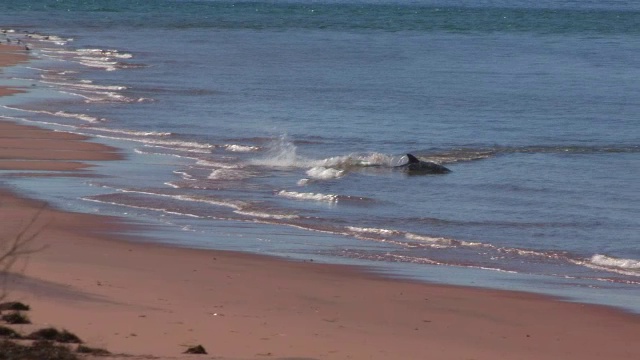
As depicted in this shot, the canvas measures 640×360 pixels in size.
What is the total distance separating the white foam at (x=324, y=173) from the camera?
1917 centimetres

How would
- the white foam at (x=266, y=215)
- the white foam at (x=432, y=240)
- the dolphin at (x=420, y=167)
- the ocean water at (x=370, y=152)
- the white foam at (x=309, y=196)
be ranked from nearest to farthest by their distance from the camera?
the ocean water at (x=370, y=152) < the white foam at (x=432, y=240) < the white foam at (x=266, y=215) < the white foam at (x=309, y=196) < the dolphin at (x=420, y=167)

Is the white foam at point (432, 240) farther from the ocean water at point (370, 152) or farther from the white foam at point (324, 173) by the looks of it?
the white foam at point (324, 173)

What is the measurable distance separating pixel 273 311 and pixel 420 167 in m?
10.3

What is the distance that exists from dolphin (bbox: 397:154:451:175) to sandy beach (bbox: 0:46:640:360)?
749 centimetres

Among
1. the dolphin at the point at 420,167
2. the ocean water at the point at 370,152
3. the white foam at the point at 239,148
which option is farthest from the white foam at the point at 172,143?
the dolphin at the point at 420,167

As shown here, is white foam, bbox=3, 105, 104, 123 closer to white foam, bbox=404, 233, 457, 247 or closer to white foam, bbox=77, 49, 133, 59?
white foam, bbox=404, 233, 457, 247

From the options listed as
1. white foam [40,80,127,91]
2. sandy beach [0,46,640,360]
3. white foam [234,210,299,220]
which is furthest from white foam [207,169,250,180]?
white foam [40,80,127,91]

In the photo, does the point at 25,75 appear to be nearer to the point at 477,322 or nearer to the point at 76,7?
the point at 477,322

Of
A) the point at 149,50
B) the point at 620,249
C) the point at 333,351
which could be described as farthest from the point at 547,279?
the point at 149,50

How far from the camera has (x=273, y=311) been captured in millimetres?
9883

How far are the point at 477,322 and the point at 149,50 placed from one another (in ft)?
140

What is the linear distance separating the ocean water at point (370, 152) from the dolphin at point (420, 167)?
0.35 metres

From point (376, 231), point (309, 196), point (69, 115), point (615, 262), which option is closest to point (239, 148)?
point (309, 196)

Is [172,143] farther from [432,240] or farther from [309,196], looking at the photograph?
[432,240]
